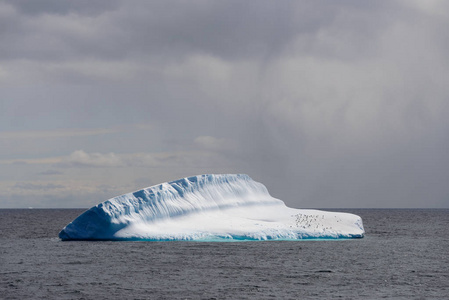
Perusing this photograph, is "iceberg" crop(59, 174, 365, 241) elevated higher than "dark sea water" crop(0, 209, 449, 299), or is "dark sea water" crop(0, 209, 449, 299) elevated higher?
"iceberg" crop(59, 174, 365, 241)

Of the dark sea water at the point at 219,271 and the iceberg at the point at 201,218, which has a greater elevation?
the iceberg at the point at 201,218

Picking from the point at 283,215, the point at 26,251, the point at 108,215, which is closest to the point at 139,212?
the point at 108,215

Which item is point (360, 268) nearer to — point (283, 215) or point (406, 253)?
point (406, 253)

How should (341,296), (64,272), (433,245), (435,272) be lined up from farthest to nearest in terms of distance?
(433,245)
(435,272)
(64,272)
(341,296)

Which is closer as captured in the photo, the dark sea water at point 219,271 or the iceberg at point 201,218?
the dark sea water at point 219,271

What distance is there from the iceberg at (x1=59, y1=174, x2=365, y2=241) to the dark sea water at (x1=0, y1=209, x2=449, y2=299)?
716 mm

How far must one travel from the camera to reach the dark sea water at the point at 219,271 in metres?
16.8

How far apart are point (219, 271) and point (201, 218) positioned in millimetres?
11923

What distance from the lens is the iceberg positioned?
29.8 m

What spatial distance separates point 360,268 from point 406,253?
7.27 m

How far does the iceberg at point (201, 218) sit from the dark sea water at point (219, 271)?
716 millimetres

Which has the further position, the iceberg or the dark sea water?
the iceberg

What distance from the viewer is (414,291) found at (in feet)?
56.7

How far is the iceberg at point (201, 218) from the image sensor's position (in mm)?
29828
